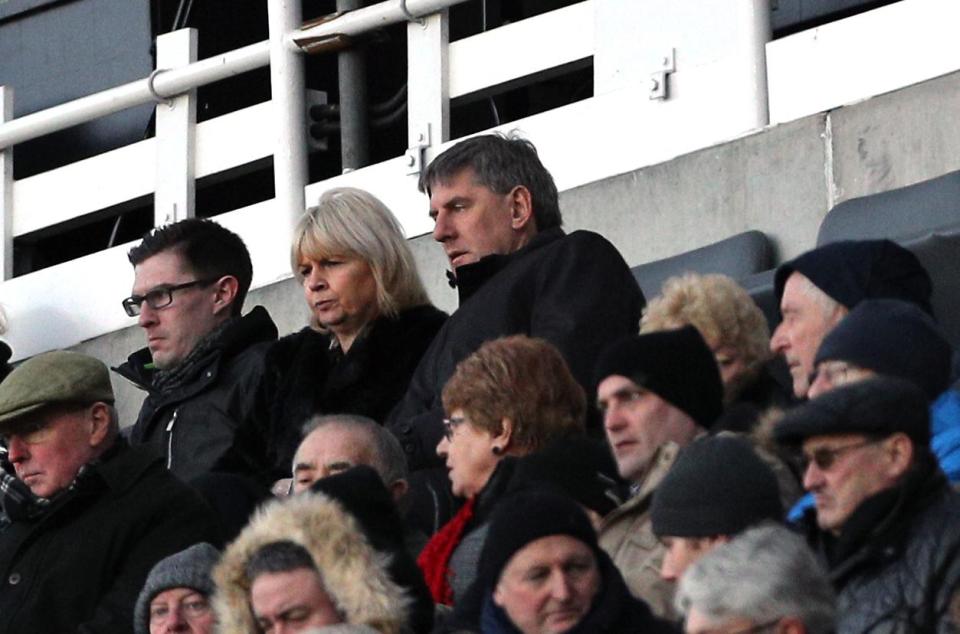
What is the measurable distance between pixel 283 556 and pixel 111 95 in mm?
6107

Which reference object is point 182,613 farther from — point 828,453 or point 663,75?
point 663,75

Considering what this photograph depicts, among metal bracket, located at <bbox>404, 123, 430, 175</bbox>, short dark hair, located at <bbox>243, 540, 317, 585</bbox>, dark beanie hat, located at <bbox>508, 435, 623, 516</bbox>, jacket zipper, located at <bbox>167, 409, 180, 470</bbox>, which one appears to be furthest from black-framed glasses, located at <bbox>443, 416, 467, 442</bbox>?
metal bracket, located at <bbox>404, 123, 430, 175</bbox>

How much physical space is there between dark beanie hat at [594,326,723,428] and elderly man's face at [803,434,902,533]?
1062mm

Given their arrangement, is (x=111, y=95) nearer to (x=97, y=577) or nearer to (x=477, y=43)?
(x=477, y=43)

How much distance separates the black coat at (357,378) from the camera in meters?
8.89

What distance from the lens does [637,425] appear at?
7.34m

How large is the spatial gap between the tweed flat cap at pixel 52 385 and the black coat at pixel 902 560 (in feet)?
8.96

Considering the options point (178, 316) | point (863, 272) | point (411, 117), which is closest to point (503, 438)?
point (863, 272)

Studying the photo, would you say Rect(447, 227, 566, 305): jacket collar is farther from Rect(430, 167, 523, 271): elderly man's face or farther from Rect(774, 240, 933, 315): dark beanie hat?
Rect(774, 240, 933, 315): dark beanie hat

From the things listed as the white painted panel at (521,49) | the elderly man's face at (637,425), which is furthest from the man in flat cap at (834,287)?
the white painted panel at (521,49)

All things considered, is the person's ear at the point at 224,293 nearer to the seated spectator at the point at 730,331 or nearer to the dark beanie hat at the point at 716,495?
the seated spectator at the point at 730,331

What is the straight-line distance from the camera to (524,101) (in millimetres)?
12938

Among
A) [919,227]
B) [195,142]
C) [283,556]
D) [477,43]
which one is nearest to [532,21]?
[477,43]

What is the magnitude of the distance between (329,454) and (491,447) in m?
0.48
